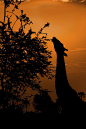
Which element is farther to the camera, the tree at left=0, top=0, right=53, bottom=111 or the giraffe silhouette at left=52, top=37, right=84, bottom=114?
Result: the tree at left=0, top=0, right=53, bottom=111

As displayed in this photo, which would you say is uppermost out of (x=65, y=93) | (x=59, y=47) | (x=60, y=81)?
(x=59, y=47)

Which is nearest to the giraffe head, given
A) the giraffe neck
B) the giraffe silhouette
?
the giraffe silhouette

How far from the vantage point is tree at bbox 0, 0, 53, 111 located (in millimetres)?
16828

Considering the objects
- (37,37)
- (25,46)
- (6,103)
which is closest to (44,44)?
(37,37)

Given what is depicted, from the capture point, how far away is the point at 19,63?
56.6 feet

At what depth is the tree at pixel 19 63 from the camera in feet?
55.2

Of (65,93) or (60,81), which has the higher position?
(60,81)

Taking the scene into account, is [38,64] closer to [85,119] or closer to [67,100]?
[67,100]

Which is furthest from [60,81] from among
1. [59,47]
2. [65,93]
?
[59,47]

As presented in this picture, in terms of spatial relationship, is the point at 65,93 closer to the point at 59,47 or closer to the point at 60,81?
the point at 60,81

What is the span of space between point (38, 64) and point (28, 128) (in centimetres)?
731

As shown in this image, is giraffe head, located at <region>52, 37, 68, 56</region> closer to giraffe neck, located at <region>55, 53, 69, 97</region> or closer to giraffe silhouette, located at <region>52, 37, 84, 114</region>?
giraffe silhouette, located at <region>52, 37, 84, 114</region>

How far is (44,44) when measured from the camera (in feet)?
62.0

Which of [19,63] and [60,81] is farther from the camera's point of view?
[19,63]
